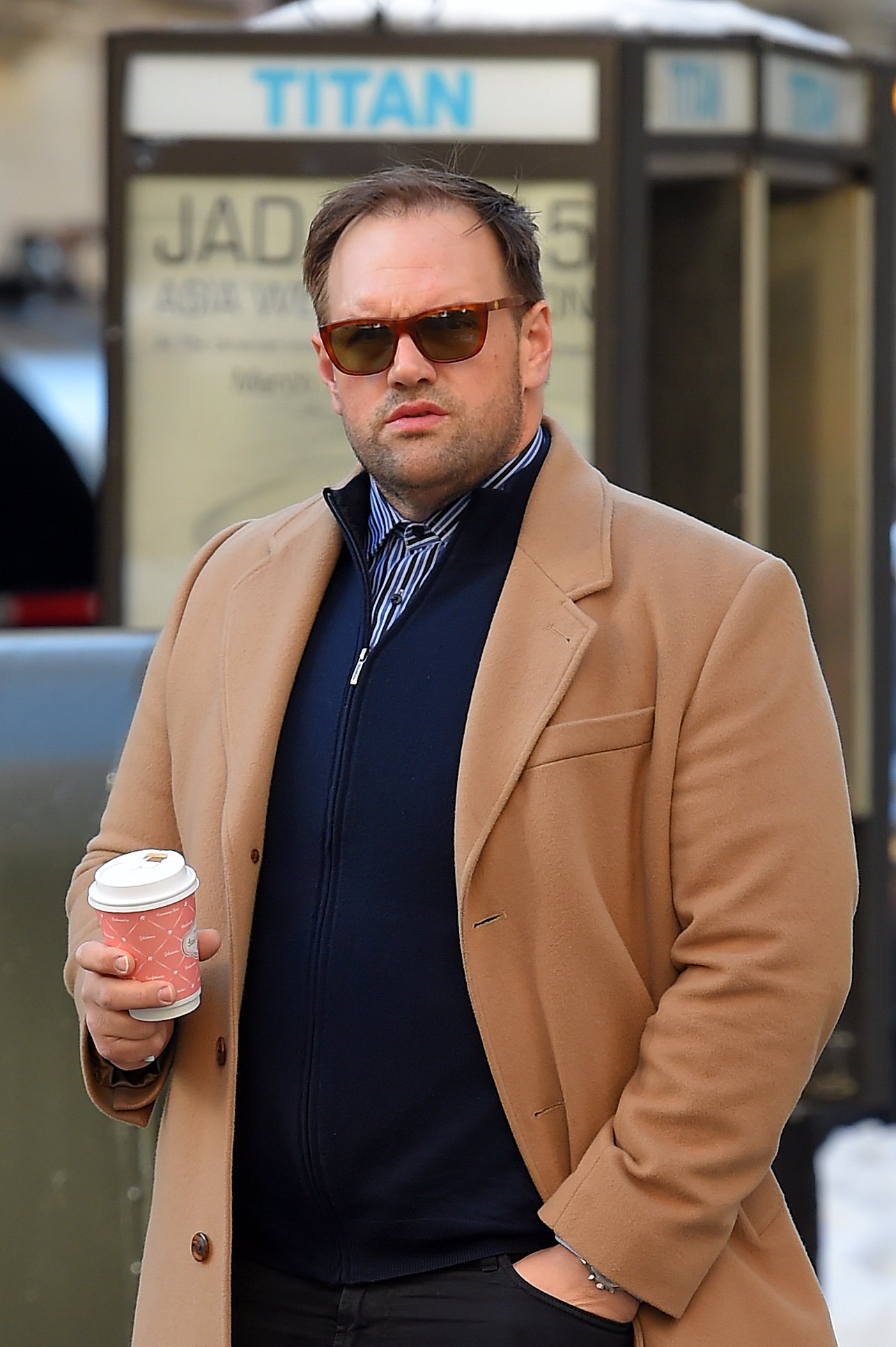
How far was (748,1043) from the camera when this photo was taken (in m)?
1.65

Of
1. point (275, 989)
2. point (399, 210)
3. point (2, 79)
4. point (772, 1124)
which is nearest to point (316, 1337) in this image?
point (275, 989)

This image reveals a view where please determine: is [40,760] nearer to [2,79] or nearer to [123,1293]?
[123,1293]

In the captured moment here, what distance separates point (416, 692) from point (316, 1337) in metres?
0.67

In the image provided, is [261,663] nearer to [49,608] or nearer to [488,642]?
[488,642]

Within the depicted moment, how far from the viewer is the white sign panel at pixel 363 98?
14.5 ft

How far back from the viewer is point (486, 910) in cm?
169

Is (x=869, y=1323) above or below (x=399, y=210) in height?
below

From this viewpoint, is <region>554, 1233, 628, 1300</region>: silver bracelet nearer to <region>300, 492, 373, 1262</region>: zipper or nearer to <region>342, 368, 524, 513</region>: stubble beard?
<region>300, 492, 373, 1262</region>: zipper

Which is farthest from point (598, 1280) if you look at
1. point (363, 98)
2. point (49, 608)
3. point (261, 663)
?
point (49, 608)

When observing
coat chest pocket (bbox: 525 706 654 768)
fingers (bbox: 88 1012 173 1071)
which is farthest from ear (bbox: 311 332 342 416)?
fingers (bbox: 88 1012 173 1071)

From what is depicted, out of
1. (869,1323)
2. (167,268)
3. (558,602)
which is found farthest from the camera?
(167,268)

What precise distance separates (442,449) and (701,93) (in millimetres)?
3175

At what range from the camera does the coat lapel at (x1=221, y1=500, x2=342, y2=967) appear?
182cm

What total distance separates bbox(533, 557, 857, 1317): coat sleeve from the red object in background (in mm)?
5796
